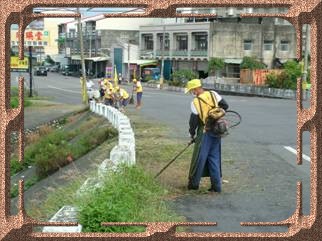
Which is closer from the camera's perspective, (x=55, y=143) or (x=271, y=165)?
(x=271, y=165)

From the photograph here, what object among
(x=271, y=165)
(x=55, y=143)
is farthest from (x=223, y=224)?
(x=55, y=143)

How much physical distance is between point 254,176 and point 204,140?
1369 millimetres

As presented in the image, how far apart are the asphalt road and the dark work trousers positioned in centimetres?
19

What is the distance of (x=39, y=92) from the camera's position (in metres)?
35.7

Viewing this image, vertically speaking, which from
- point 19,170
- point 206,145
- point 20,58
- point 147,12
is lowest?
point 19,170

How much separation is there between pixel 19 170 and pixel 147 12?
34.2ft

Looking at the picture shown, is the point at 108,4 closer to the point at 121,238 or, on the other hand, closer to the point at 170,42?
the point at 121,238

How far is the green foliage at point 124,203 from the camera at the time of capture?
459cm

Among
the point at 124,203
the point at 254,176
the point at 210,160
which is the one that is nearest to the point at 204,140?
the point at 210,160

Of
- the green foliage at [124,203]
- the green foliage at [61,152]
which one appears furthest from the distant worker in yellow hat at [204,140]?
the green foliage at [61,152]

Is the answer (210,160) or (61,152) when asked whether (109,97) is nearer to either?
(61,152)

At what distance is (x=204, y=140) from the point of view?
721 cm

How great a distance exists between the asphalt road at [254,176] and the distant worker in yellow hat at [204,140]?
287 millimetres

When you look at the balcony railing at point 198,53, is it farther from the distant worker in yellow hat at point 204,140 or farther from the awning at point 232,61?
the awning at point 232,61
